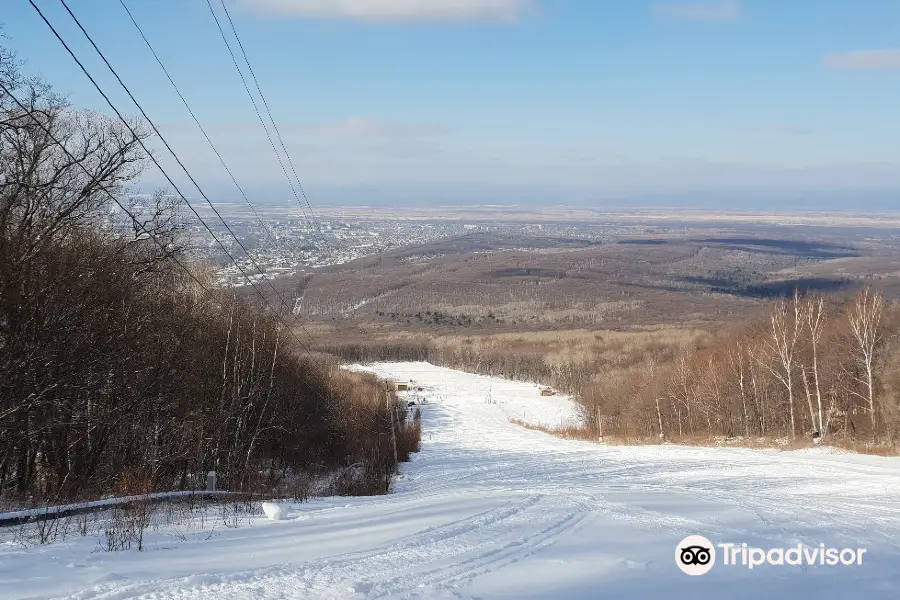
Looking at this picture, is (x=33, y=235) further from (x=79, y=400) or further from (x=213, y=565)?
(x=213, y=565)

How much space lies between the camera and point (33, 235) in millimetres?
15125

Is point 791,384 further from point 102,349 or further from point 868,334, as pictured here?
point 102,349

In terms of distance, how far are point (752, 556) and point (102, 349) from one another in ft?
48.2

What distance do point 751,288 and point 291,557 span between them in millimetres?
209858

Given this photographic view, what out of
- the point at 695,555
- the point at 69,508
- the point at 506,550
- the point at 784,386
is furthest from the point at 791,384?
the point at 69,508

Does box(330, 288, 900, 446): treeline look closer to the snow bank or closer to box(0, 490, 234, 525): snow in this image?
the snow bank

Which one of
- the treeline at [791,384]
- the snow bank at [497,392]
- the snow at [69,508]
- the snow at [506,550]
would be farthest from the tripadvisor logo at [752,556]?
the snow bank at [497,392]

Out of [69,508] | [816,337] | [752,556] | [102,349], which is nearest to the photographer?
[752,556]

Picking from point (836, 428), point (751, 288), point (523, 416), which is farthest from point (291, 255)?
point (751, 288)

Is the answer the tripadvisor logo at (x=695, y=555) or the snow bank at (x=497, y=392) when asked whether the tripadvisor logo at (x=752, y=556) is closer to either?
the tripadvisor logo at (x=695, y=555)

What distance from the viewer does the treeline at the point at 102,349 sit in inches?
566

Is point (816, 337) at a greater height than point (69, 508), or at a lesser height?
lesser

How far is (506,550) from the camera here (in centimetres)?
832

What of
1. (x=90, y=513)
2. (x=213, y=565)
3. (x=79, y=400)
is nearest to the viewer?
(x=213, y=565)
